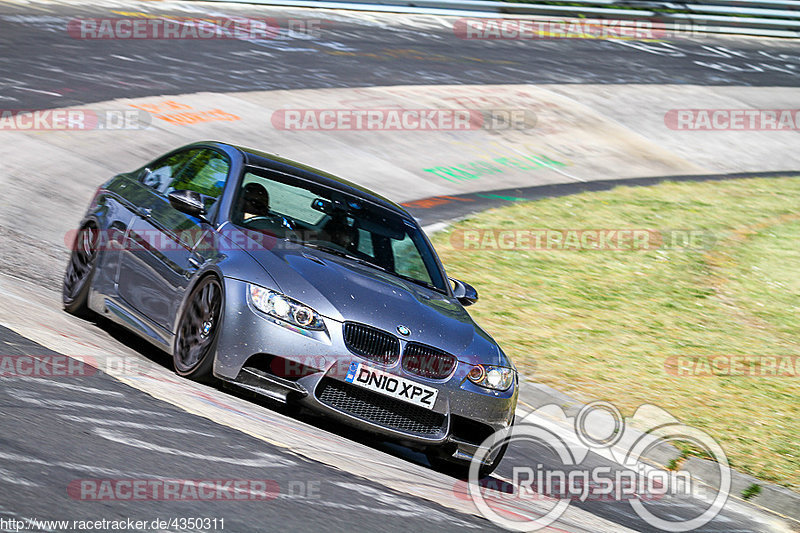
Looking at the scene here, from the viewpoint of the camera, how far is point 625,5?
97.9ft

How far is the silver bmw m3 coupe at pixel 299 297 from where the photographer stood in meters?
6.02

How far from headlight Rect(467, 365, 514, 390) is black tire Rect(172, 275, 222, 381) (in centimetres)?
147

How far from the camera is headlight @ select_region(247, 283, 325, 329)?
19.9ft

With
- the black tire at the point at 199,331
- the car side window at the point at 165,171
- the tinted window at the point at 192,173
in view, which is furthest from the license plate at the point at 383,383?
the car side window at the point at 165,171

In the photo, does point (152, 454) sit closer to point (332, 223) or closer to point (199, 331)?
point (199, 331)

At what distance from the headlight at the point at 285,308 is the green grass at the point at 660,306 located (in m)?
3.46

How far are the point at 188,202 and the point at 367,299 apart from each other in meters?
1.47

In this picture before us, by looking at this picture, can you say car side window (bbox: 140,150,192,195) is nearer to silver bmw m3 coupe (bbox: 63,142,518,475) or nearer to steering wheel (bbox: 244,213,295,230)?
silver bmw m3 coupe (bbox: 63,142,518,475)

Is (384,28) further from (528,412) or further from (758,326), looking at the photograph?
(528,412)

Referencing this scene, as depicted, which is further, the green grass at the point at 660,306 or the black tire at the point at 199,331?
the green grass at the point at 660,306

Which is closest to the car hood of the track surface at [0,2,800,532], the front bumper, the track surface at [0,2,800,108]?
the front bumper

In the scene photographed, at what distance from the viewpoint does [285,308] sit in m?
6.09

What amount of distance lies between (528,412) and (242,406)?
3.14 metres

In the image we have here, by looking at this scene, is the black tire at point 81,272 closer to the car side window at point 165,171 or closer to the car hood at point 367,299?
the car side window at point 165,171
